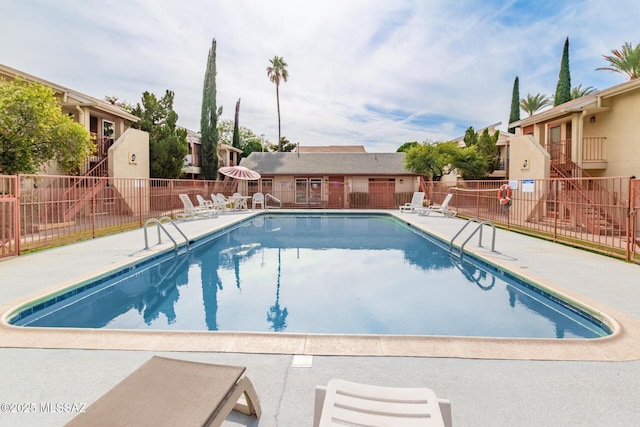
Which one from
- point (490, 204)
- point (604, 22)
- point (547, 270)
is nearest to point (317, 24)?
point (490, 204)

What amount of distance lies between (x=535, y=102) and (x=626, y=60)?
39.9ft

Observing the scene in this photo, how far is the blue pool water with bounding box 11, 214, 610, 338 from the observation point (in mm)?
4809

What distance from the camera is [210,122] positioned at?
92.8ft

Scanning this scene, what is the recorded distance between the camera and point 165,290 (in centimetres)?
652

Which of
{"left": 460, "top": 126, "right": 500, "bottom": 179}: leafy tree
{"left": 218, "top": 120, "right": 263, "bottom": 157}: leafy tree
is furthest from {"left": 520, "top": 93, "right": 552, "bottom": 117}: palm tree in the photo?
{"left": 218, "top": 120, "right": 263, "bottom": 157}: leafy tree

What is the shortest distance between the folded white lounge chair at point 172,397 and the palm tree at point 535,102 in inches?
1560

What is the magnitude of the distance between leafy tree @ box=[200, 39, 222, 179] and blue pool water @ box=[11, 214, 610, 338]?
19.3 meters

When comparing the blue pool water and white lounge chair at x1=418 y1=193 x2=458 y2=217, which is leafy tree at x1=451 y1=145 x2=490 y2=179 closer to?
white lounge chair at x1=418 y1=193 x2=458 y2=217

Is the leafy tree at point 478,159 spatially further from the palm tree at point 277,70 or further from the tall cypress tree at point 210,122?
the palm tree at point 277,70

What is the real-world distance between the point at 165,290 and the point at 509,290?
5903mm

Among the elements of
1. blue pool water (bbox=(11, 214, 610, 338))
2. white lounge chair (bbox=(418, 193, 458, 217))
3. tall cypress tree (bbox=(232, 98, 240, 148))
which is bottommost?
blue pool water (bbox=(11, 214, 610, 338))

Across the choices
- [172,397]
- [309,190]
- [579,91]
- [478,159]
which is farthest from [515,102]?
[172,397]

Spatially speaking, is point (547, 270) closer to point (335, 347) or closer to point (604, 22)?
point (335, 347)

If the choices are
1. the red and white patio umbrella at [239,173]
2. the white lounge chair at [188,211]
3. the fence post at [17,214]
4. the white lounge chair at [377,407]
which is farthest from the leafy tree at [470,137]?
the white lounge chair at [377,407]
